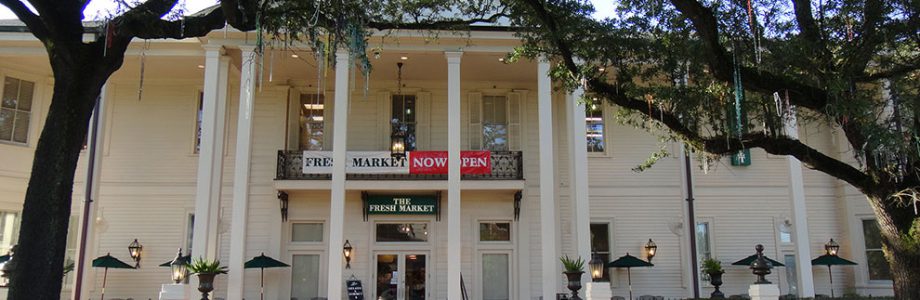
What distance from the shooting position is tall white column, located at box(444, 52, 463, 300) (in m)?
14.4

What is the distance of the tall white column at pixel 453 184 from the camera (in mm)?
14422

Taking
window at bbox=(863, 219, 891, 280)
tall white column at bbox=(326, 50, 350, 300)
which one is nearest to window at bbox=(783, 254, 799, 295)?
window at bbox=(863, 219, 891, 280)

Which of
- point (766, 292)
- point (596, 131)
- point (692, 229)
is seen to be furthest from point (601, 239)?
point (766, 292)

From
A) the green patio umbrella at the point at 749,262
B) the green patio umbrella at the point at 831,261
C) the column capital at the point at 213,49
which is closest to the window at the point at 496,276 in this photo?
the green patio umbrella at the point at 749,262

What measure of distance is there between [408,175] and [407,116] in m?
1.93

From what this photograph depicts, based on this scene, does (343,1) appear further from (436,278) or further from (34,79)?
(34,79)

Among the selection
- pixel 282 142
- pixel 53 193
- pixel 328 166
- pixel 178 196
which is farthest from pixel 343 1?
pixel 178 196

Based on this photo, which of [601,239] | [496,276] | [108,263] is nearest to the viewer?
[108,263]

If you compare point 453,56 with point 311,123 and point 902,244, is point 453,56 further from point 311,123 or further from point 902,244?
point 902,244

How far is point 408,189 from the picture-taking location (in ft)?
55.1

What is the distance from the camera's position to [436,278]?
17.5 m

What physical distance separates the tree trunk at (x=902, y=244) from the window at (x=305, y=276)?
1279 cm

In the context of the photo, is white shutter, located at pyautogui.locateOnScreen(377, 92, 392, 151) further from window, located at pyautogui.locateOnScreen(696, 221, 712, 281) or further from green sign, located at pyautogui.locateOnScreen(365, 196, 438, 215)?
window, located at pyautogui.locateOnScreen(696, 221, 712, 281)

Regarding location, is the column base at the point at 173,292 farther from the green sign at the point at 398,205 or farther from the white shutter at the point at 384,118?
the white shutter at the point at 384,118
